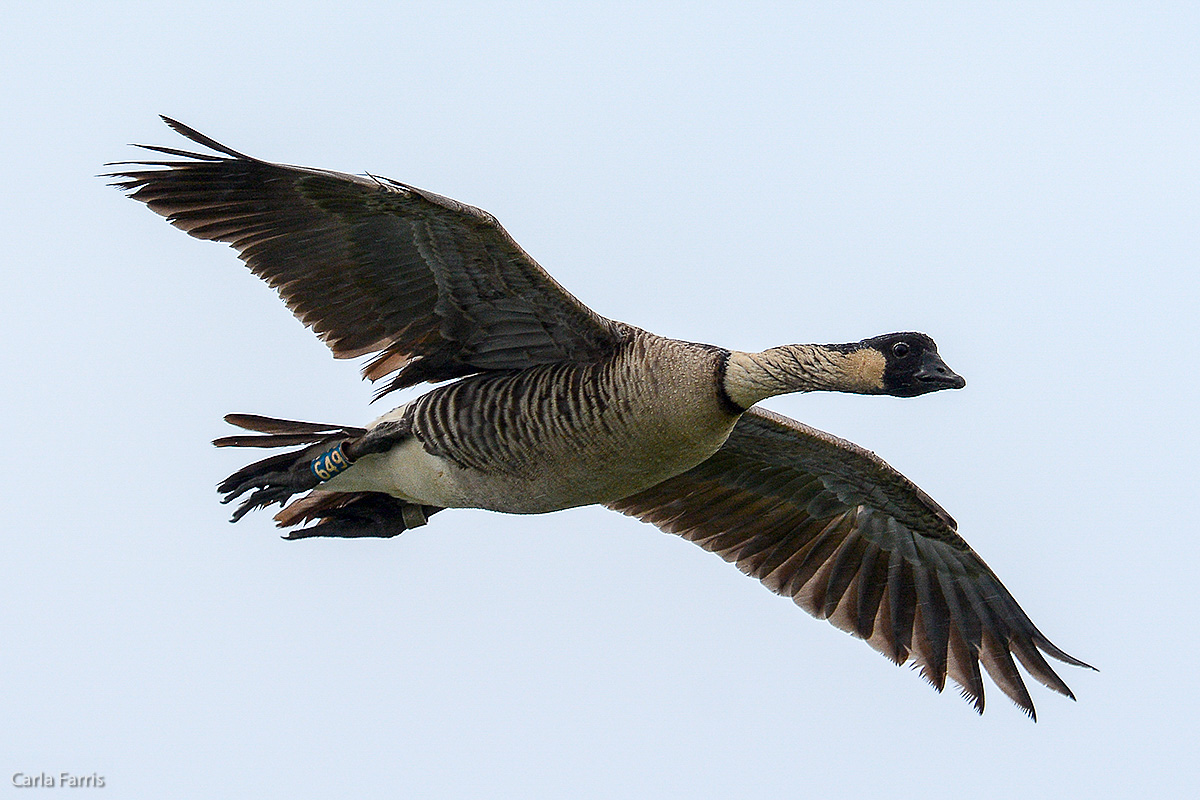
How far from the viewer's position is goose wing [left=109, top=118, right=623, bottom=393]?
37.6 feet

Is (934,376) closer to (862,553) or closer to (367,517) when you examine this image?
(862,553)

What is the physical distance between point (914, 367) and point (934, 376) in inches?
6.7

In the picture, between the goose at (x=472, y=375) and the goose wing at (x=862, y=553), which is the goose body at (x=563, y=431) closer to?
the goose at (x=472, y=375)

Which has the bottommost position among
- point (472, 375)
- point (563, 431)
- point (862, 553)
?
point (862, 553)

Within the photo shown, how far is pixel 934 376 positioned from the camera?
1158 cm

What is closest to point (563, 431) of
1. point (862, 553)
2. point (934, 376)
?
point (934, 376)

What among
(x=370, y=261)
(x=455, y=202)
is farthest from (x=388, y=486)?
(x=455, y=202)

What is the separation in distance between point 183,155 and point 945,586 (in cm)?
877

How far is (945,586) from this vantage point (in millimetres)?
15383

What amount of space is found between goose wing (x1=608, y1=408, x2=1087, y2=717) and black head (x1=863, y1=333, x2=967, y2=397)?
2911mm

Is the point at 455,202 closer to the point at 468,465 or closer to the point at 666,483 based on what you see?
the point at 468,465

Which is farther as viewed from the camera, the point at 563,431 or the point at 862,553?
the point at 862,553

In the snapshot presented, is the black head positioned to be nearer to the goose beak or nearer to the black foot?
the goose beak

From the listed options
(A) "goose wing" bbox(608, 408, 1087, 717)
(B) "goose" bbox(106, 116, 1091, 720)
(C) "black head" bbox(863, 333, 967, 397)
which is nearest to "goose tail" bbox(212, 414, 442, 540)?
(B) "goose" bbox(106, 116, 1091, 720)
